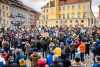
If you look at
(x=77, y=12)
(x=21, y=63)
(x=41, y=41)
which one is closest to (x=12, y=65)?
(x=21, y=63)

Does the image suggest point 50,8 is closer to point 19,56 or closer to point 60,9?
point 60,9

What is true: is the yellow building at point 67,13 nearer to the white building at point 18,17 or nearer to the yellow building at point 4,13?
the white building at point 18,17

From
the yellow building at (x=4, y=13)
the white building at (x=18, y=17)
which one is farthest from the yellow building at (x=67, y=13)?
the yellow building at (x=4, y=13)

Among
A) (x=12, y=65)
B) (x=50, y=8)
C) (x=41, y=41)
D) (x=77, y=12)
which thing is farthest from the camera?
(x=50, y=8)

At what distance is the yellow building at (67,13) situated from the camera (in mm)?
118688

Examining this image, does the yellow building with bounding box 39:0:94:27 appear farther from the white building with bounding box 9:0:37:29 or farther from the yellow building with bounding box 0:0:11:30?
the yellow building with bounding box 0:0:11:30

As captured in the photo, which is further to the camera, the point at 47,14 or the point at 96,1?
the point at 47,14

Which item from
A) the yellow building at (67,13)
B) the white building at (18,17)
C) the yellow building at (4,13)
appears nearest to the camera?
the white building at (18,17)

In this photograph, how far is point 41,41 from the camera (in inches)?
1004

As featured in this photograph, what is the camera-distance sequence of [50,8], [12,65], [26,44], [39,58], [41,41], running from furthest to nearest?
[50,8], [41,41], [26,44], [39,58], [12,65]

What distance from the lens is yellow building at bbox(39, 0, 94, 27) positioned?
119m

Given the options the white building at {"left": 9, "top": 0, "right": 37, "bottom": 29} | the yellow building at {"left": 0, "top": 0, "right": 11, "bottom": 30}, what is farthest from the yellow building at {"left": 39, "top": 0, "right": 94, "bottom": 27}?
the yellow building at {"left": 0, "top": 0, "right": 11, "bottom": 30}

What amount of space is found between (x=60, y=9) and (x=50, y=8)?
19.7 ft

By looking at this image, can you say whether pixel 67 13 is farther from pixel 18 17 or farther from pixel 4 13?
pixel 18 17
